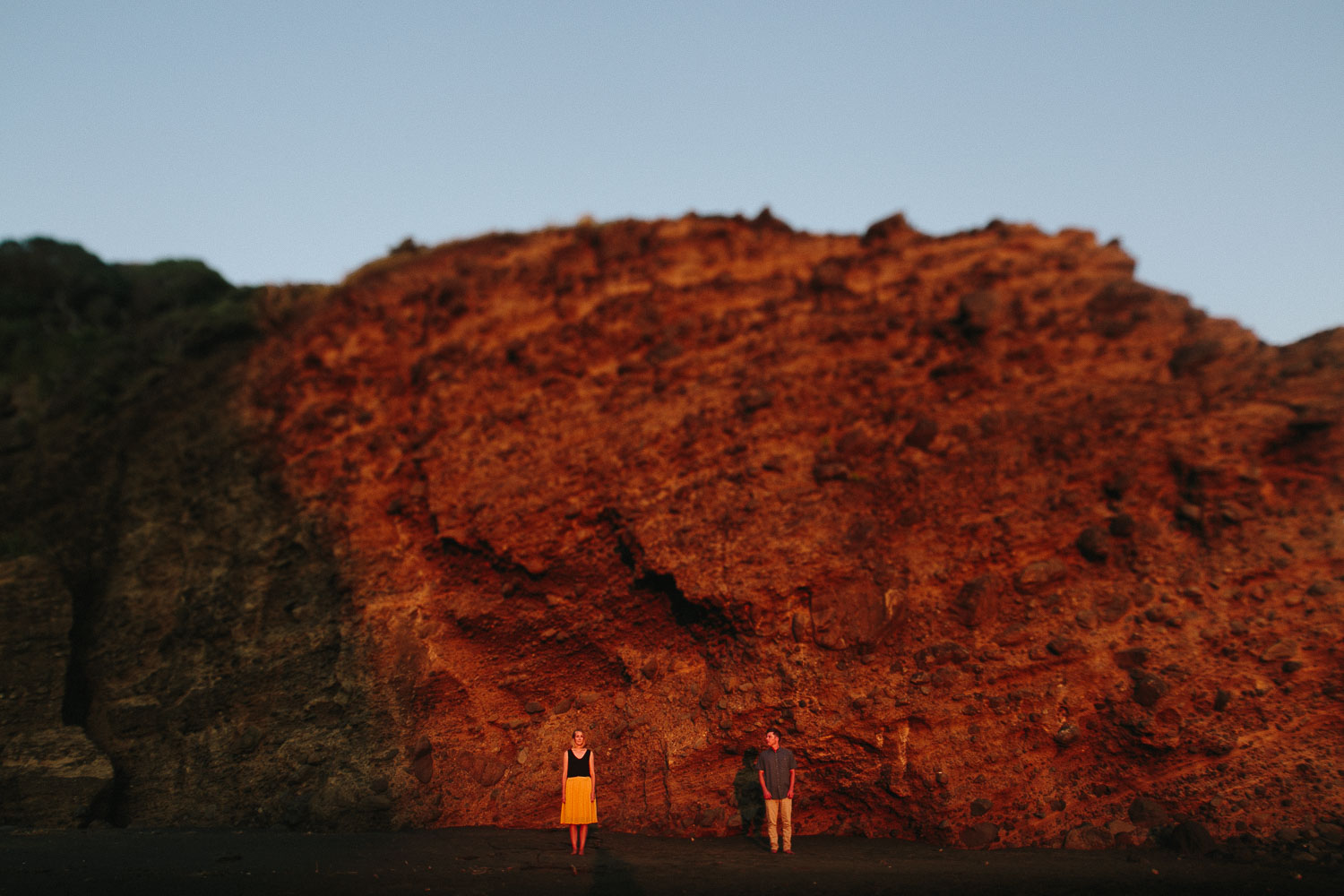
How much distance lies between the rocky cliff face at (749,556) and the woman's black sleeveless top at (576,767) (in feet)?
4.62

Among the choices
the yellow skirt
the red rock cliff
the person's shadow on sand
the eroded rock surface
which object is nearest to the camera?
the yellow skirt

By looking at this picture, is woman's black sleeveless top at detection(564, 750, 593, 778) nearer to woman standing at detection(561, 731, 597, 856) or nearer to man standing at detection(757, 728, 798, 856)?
woman standing at detection(561, 731, 597, 856)

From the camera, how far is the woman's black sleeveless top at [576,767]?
761 centimetres

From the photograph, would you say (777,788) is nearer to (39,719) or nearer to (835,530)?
(835,530)

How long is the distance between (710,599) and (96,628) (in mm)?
7949

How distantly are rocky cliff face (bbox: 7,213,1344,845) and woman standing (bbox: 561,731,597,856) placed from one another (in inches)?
48.3

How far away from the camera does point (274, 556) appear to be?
1079 centimetres

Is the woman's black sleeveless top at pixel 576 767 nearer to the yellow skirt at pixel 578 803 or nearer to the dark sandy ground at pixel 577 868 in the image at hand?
the yellow skirt at pixel 578 803

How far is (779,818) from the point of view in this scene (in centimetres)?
773

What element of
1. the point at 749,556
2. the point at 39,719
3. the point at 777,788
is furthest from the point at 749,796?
the point at 39,719

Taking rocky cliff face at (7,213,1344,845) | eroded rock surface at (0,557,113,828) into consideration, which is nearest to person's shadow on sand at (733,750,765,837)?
rocky cliff face at (7,213,1344,845)

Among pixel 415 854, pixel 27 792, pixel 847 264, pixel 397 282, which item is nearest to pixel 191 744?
pixel 27 792

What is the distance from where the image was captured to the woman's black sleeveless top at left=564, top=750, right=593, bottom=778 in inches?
299

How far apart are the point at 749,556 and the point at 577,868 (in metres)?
3.77
